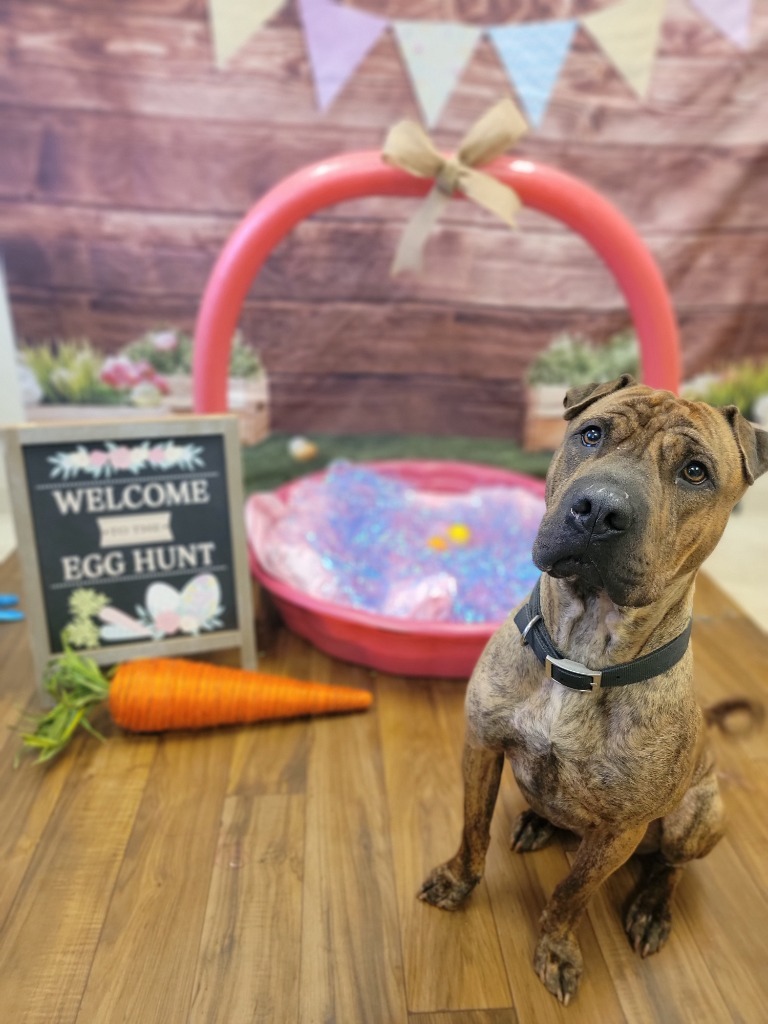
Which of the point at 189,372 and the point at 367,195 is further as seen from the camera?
the point at 189,372

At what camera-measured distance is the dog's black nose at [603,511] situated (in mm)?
898

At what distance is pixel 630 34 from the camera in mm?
2568

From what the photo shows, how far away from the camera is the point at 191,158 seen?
263cm

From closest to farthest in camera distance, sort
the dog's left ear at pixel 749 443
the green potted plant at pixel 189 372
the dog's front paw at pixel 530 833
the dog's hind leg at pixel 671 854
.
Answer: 1. the dog's left ear at pixel 749 443
2. the dog's hind leg at pixel 671 854
3. the dog's front paw at pixel 530 833
4. the green potted plant at pixel 189 372

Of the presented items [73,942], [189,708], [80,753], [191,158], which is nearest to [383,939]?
[73,942]

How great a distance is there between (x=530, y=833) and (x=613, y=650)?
0.64 m

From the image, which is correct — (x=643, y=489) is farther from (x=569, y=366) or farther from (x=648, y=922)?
(x=569, y=366)

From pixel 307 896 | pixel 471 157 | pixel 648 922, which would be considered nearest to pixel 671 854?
pixel 648 922

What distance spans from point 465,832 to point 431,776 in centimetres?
39

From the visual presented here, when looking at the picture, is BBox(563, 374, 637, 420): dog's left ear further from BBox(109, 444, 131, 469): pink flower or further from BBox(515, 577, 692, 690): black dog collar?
BBox(109, 444, 131, 469): pink flower

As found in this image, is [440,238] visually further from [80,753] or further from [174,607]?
[80,753]

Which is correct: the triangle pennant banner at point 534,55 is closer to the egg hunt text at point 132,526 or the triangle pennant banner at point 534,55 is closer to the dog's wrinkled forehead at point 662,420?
the egg hunt text at point 132,526

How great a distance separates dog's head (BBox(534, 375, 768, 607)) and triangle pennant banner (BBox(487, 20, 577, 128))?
2.08m

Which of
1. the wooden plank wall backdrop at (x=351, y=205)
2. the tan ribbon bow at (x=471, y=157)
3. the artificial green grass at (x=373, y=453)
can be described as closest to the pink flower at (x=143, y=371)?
the wooden plank wall backdrop at (x=351, y=205)
